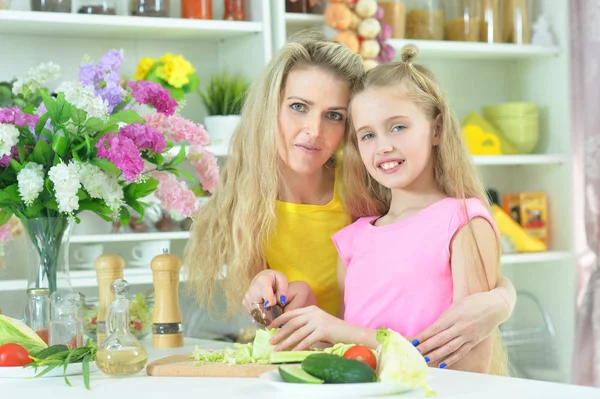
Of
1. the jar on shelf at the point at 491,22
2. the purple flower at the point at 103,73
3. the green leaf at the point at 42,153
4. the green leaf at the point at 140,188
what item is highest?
the jar on shelf at the point at 491,22

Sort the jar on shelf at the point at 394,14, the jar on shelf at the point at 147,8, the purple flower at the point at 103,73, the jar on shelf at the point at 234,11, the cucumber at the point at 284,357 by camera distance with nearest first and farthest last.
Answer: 1. the cucumber at the point at 284,357
2. the purple flower at the point at 103,73
3. the jar on shelf at the point at 147,8
4. the jar on shelf at the point at 234,11
5. the jar on shelf at the point at 394,14

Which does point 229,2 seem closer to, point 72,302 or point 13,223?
point 13,223

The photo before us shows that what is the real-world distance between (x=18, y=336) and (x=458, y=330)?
2.24ft

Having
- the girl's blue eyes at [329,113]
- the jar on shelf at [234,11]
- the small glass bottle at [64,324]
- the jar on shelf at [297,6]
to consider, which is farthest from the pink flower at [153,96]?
the jar on shelf at [297,6]

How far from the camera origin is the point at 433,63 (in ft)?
11.5

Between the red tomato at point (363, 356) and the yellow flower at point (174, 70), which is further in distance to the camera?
the yellow flower at point (174, 70)

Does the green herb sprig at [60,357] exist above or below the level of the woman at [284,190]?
below

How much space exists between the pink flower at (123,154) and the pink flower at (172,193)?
21 centimetres

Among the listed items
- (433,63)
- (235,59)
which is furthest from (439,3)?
(235,59)

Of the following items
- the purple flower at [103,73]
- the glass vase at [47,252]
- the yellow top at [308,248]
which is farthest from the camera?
the yellow top at [308,248]

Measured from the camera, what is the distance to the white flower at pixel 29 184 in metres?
1.50

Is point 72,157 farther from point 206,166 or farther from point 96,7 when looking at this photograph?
point 96,7

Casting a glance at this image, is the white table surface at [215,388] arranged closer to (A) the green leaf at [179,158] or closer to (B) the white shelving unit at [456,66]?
(A) the green leaf at [179,158]

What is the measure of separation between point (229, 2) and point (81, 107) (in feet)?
4.98
